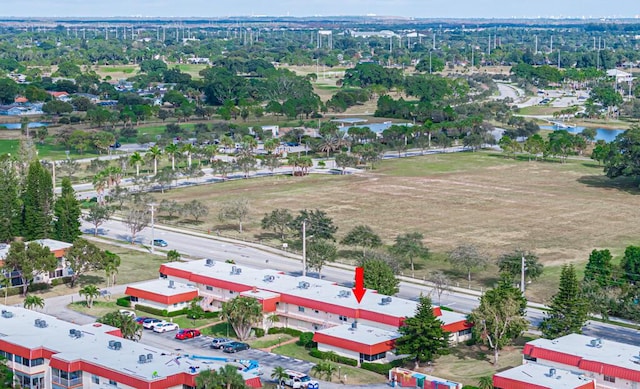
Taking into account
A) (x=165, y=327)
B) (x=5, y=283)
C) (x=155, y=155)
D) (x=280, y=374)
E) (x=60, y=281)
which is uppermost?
(x=280, y=374)

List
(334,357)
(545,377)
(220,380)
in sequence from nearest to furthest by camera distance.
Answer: (220,380)
(545,377)
(334,357)

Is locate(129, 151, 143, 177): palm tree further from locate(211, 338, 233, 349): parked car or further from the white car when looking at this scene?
locate(211, 338, 233, 349): parked car

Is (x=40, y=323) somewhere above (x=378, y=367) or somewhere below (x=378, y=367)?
above

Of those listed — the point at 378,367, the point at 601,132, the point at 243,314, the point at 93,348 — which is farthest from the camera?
the point at 601,132

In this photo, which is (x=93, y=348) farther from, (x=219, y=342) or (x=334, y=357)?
(x=334, y=357)

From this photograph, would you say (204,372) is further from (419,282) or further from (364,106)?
(364,106)

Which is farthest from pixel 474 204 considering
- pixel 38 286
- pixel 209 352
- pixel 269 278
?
pixel 209 352

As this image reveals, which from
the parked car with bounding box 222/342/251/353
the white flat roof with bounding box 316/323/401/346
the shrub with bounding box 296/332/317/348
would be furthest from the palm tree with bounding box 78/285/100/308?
the white flat roof with bounding box 316/323/401/346

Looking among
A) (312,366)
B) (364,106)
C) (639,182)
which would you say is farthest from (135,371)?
(364,106)
